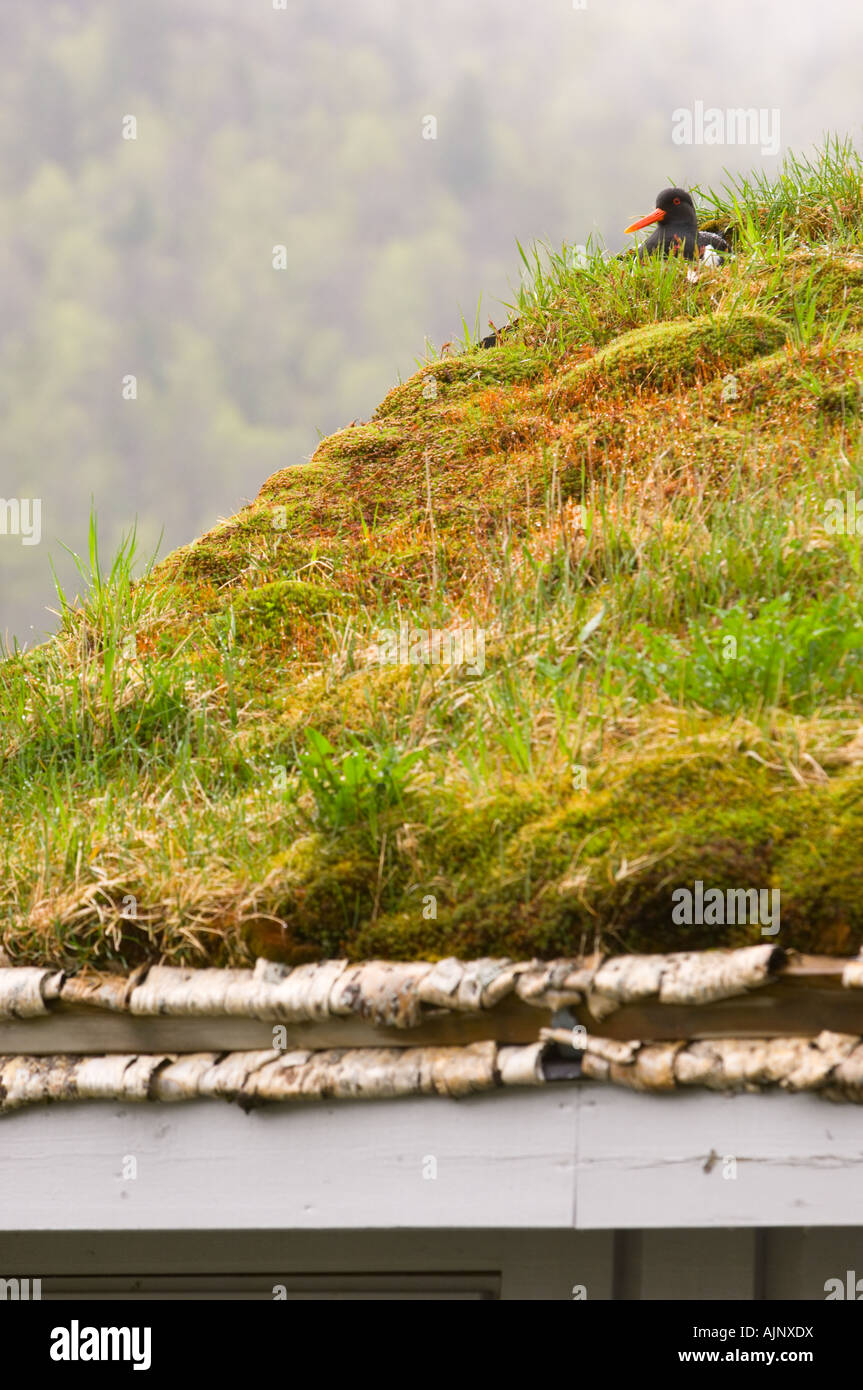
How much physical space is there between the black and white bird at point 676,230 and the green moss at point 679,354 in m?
2.04

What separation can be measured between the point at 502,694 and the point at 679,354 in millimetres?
5007

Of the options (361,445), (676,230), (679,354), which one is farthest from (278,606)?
(676,230)

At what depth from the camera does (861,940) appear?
2951 millimetres

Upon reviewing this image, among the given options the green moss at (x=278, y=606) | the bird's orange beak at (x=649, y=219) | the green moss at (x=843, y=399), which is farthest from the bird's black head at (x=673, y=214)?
the green moss at (x=278, y=606)

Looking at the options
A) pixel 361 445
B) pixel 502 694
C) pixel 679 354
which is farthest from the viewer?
pixel 361 445

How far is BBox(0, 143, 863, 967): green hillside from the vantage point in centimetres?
340

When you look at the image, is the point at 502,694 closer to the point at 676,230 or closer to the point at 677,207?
the point at 676,230

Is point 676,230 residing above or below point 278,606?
above

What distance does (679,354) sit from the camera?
845 cm

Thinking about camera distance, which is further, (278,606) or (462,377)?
(462,377)

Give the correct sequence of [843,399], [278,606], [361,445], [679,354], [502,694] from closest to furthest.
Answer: [502,694] → [278,606] → [843,399] → [679,354] → [361,445]

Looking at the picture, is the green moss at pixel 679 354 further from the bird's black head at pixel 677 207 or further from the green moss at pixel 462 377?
the bird's black head at pixel 677 207
